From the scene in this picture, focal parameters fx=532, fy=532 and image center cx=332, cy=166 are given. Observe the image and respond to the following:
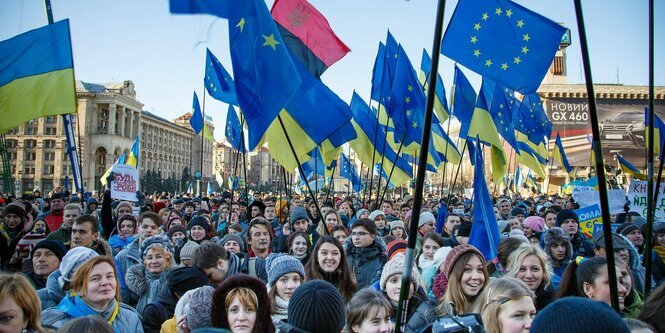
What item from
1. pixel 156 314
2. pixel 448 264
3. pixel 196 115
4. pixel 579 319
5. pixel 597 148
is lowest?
pixel 156 314

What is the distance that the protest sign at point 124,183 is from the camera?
9305mm

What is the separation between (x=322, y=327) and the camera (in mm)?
2451

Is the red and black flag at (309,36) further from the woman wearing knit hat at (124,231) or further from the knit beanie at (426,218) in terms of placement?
the woman wearing knit hat at (124,231)

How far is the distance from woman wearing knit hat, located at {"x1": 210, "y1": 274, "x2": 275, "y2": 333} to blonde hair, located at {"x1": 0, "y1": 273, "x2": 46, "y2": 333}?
2.98 feet

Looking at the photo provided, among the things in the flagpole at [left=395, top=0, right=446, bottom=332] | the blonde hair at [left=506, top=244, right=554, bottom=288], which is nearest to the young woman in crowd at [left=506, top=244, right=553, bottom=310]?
the blonde hair at [left=506, top=244, right=554, bottom=288]

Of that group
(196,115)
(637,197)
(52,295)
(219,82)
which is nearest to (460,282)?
(52,295)

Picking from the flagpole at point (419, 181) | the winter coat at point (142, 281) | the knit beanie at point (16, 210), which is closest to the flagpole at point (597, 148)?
the flagpole at point (419, 181)

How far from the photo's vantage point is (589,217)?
7914 mm

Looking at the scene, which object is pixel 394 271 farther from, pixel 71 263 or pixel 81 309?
pixel 71 263

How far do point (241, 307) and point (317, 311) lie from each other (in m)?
0.72

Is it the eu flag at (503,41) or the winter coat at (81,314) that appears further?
the eu flag at (503,41)

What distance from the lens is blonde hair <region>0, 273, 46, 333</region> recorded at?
271 cm

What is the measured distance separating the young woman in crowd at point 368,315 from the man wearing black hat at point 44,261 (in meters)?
2.79

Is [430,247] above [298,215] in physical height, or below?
below
